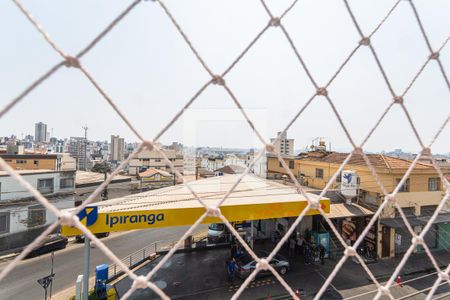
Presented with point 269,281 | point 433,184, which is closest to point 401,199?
point 433,184

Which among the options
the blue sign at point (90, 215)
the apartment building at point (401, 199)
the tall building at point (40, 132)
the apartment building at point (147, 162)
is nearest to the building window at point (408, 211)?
the apartment building at point (401, 199)

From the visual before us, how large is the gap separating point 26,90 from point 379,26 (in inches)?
78.2

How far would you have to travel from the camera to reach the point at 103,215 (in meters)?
5.50

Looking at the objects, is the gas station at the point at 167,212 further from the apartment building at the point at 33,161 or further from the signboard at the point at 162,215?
the apartment building at the point at 33,161

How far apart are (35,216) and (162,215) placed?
984cm

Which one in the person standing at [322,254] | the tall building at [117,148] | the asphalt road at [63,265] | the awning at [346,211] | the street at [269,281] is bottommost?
the asphalt road at [63,265]

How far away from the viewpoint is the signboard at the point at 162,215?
545cm

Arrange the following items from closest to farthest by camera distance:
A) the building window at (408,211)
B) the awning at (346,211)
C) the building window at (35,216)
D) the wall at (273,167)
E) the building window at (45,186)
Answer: the awning at (346,211) → the building window at (408,211) → the building window at (35,216) → the building window at (45,186) → the wall at (273,167)

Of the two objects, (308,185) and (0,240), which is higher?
(308,185)

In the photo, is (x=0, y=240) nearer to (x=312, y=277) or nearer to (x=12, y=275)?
(x=12, y=275)

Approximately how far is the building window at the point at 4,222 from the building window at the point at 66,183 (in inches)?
102

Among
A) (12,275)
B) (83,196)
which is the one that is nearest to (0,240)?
(12,275)

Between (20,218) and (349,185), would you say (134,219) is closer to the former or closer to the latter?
(349,185)

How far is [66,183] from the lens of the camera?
1384cm
